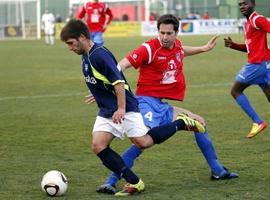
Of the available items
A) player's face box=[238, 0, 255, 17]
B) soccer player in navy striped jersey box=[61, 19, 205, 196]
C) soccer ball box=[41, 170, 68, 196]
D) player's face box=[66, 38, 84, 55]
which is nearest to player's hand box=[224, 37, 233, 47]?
player's face box=[238, 0, 255, 17]

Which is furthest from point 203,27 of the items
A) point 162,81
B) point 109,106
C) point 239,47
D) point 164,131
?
point 109,106

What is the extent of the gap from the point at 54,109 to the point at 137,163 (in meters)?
5.42

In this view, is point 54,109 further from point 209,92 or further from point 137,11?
point 137,11

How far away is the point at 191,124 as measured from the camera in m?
6.89

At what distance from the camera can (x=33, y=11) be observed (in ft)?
202

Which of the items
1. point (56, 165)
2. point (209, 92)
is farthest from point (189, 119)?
point (209, 92)

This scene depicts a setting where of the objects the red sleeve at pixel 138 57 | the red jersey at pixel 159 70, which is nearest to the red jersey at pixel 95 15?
the red jersey at pixel 159 70

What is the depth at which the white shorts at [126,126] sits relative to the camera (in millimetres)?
6512

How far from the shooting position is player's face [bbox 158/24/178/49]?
693 centimetres

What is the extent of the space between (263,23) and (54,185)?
4.60 meters

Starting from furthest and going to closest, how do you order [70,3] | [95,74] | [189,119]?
[70,3]
[189,119]
[95,74]

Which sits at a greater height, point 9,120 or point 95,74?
point 95,74

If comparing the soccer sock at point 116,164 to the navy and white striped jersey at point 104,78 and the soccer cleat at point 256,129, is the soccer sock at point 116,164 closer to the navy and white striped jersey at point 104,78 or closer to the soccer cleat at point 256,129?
the navy and white striped jersey at point 104,78

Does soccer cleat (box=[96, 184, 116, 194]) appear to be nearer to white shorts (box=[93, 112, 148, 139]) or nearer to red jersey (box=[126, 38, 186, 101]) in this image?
white shorts (box=[93, 112, 148, 139])
